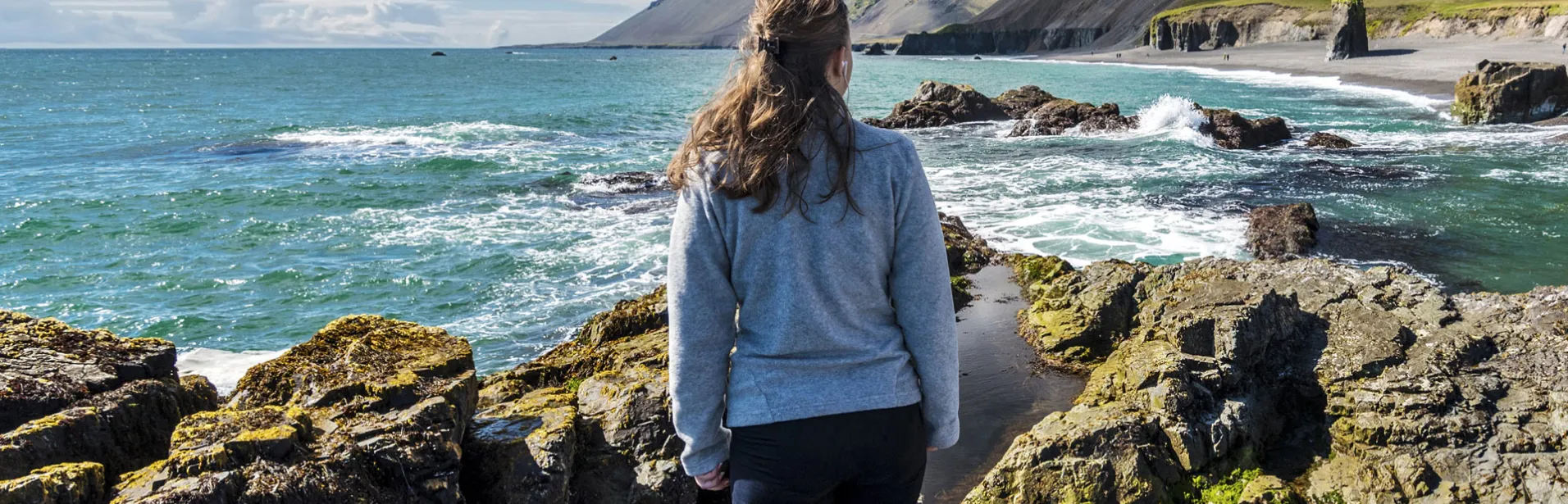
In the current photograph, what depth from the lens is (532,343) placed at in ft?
37.6

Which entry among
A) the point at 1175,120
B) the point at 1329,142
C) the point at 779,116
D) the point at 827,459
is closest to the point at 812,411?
the point at 827,459

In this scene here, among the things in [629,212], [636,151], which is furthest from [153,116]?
[629,212]

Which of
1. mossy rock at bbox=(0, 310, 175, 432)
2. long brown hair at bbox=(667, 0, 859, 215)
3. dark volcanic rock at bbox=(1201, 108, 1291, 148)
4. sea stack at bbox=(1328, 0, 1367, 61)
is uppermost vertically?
sea stack at bbox=(1328, 0, 1367, 61)

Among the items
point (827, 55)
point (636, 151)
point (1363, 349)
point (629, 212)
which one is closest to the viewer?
point (827, 55)

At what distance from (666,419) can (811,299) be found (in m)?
3.18

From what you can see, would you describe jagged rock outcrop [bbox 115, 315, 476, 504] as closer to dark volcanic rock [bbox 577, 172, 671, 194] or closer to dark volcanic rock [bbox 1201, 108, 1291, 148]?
dark volcanic rock [bbox 577, 172, 671, 194]

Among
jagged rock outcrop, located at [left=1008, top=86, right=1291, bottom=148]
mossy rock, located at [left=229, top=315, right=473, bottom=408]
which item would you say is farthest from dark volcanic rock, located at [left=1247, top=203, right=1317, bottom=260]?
jagged rock outcrop, located at [left=1008, top=86, right=1291, bottom=148]

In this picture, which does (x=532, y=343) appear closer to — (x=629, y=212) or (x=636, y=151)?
(x=629, y=212)

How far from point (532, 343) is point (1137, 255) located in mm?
9576

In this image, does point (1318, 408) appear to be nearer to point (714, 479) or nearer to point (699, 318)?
point (714, 479)

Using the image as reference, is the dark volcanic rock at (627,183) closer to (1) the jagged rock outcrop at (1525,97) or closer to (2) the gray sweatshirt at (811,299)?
(2) the gray sweatshirt at (811,299)

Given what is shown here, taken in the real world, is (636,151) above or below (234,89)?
below

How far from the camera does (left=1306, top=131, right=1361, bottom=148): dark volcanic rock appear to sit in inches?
1050

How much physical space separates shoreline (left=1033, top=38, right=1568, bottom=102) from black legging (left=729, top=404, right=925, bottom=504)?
49483 mm
